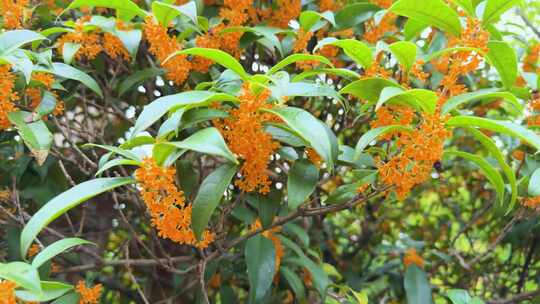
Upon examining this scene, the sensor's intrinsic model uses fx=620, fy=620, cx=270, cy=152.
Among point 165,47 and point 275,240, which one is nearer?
point 165,47

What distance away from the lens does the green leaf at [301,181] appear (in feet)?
4.33

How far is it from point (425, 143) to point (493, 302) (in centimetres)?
108

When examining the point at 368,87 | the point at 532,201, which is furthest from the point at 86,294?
the point at 532,201

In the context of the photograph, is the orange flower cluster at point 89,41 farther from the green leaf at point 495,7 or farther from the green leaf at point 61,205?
the green leaf at point 495,7

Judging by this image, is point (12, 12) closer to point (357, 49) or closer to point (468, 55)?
point (357, 49)

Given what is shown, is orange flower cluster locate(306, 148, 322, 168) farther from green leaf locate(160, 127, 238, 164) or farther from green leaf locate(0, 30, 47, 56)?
green leaf locate(0, 30, 47, 56)

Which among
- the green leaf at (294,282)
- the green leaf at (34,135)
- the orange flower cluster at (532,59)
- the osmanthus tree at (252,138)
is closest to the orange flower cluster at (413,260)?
the osmanthus tree at (252,138)

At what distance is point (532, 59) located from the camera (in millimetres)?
2182

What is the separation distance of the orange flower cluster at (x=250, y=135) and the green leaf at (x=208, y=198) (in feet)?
0.16

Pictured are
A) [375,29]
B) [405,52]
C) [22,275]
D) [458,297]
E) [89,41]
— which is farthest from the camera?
[375,29]

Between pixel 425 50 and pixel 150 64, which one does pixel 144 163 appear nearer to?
pixel 150 64

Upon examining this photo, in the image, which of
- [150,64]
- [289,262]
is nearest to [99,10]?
[150,64]

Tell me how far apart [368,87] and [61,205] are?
2.17 ft

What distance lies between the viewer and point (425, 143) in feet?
3.98
